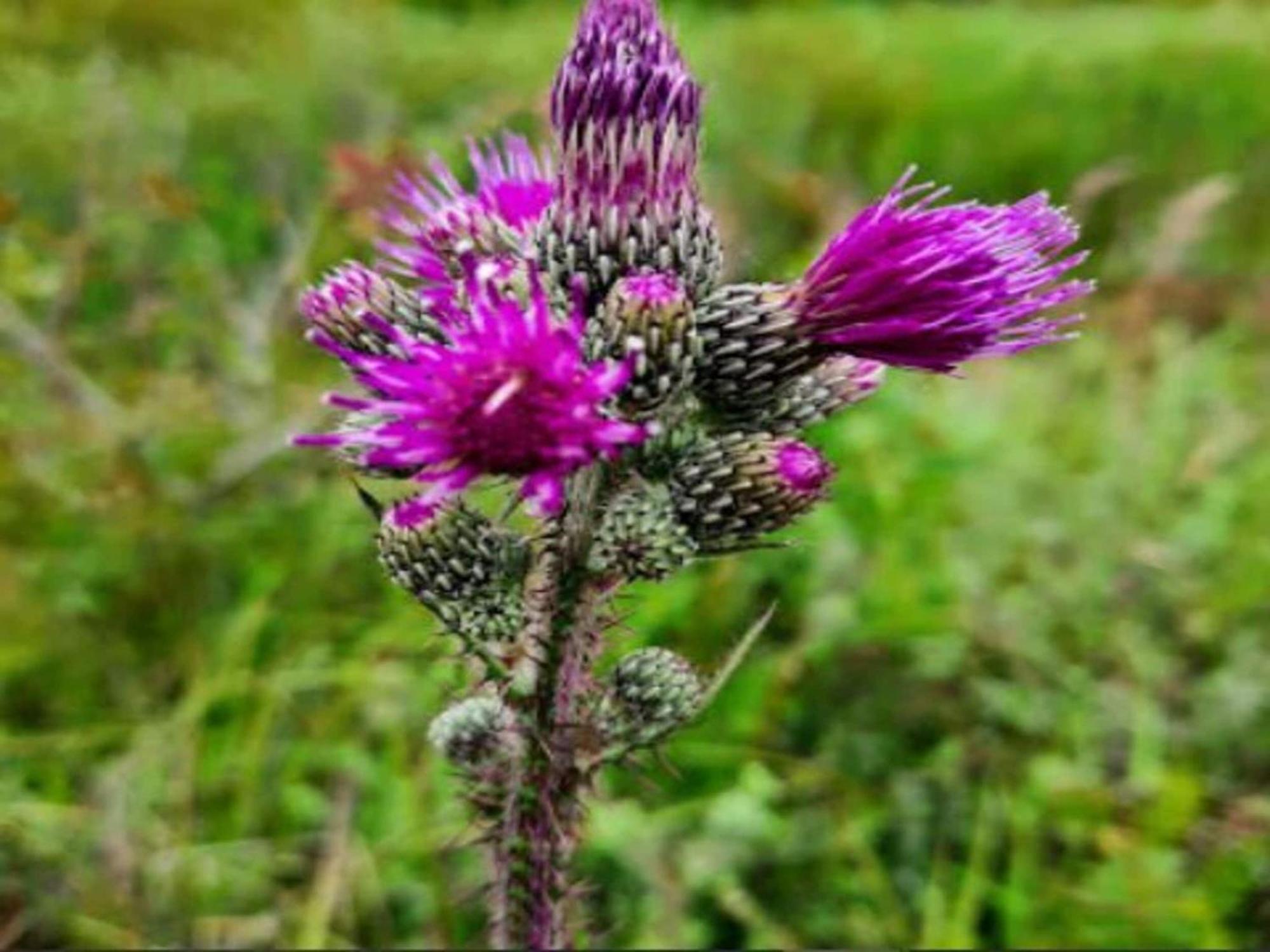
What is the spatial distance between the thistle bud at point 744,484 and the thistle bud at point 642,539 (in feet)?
0.08

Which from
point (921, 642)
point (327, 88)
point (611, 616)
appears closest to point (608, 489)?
point (611, 616)

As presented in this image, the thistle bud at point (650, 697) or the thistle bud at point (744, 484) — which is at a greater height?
the thistle bud at point (744, 484)

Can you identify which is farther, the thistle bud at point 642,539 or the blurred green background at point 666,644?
the blurred green background at point 666,644

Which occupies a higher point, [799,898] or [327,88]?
[327,88]

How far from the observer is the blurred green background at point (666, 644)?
8.61 ft

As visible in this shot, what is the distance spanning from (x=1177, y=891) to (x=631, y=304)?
67.2 inches

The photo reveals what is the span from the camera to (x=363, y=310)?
1.56 m

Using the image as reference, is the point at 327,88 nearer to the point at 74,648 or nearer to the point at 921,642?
the point at 74,648

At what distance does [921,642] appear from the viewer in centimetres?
319

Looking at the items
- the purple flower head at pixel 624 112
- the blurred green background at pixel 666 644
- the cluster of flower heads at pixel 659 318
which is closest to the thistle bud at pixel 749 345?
the cluster of flower heads at pixel 659 318

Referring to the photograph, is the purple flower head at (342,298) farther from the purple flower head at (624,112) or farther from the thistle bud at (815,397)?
the thistle bud at (815,397)

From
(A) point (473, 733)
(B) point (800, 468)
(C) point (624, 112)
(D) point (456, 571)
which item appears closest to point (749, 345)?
(B) point (800, 468)

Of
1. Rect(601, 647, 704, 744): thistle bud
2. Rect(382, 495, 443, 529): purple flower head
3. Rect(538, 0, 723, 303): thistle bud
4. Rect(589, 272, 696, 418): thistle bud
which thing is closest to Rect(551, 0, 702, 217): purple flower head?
Rect(538, 0, 723, 303): thistle bud

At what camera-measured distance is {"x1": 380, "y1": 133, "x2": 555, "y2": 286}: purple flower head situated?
1637 mm
